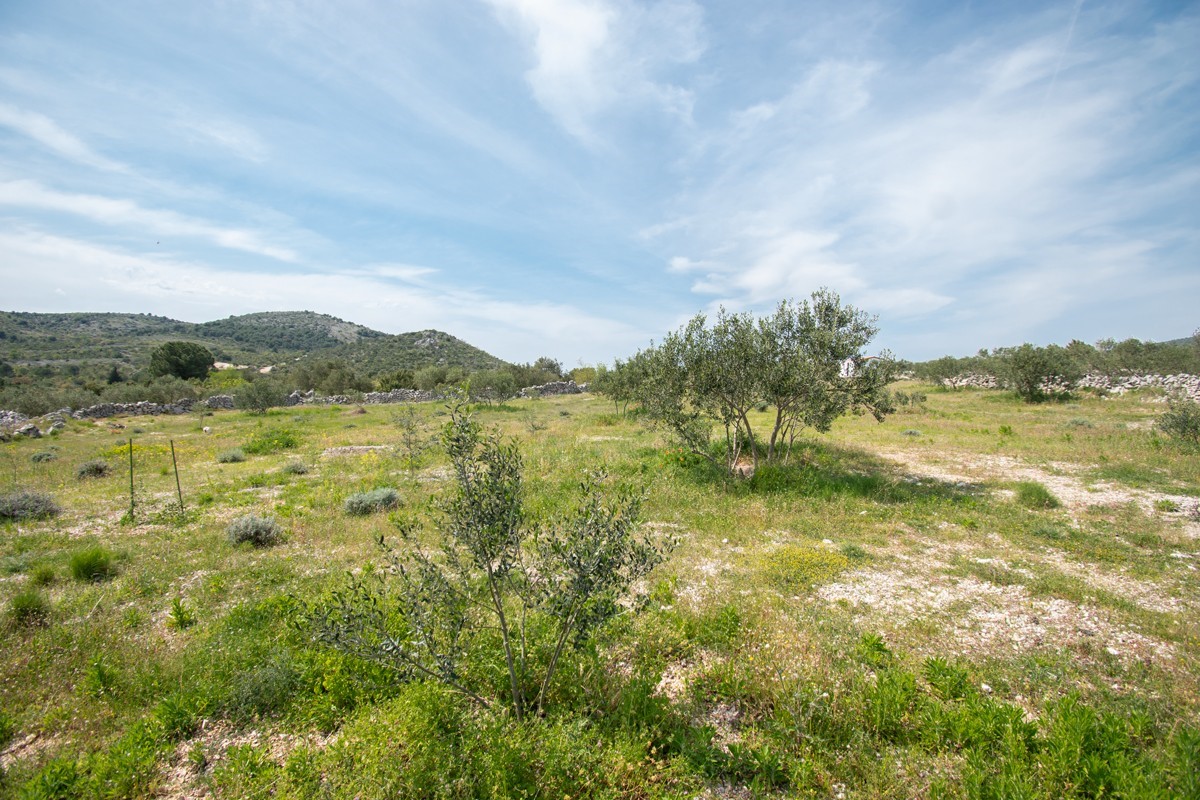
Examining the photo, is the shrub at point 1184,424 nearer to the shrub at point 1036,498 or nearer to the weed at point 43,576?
the shrub at point 1036,498

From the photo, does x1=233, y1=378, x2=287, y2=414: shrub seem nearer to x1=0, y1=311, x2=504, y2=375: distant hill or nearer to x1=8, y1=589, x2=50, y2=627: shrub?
x1=8, y1=589, x2=50, y2=627: shrub

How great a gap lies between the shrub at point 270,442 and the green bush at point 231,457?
165cm

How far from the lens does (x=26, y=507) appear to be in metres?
13.3

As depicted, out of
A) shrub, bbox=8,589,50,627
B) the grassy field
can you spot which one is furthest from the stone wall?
shrub, bbox=8,589,50,627

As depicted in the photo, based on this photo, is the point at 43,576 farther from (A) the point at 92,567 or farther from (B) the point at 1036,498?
(B) the point at 1036,498

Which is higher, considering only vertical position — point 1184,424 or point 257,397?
point 1184,424

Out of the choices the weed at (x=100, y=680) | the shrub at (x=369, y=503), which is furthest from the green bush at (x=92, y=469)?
the weed at (x=100, y=680)

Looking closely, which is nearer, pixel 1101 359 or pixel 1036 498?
pixel 1036 498

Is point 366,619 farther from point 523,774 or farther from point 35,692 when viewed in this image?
point 35,692

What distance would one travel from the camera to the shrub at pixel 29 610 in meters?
7.36

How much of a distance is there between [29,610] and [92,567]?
2066 mm

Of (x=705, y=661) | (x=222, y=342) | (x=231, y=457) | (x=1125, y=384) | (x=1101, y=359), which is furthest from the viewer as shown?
(x=222, y=342)

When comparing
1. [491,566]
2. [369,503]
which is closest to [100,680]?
[491,566]

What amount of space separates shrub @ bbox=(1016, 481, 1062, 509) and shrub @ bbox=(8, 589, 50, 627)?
2192 cm
